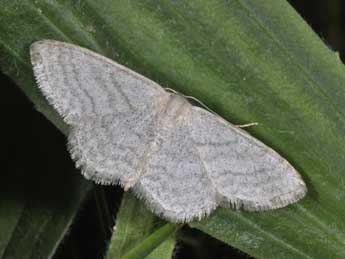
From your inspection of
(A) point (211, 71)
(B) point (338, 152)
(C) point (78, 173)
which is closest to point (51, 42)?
(A) point (211, 71)

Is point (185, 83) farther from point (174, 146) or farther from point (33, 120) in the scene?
point (33, 120)

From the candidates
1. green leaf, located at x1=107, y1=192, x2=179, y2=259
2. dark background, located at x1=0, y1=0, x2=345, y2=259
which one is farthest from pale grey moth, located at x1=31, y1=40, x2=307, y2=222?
dark background, located at x1=0, y1=0, x2=345, y2=259

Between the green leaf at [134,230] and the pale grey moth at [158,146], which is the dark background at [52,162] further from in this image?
the pale grey moth at [158,146]

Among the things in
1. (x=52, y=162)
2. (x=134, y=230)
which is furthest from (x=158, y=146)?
(x=52, y=162)

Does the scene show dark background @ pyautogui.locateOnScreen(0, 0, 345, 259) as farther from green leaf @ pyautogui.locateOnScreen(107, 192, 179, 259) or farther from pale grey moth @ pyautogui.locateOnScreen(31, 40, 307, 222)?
pale grey moth @ pyautogui.locateOnScreen(31, 40, 307, 222)

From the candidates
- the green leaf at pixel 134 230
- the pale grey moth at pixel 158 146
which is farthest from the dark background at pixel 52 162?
the pale grey moth at pixel 158 146
